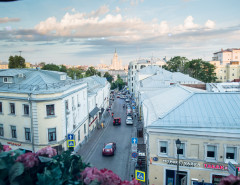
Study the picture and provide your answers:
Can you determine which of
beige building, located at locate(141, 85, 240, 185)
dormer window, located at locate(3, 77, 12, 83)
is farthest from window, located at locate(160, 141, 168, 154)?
dormer window, located at locate(3, 77, 12, 83)

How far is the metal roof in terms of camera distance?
14.2 meters

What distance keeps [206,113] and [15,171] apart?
14.2 meters

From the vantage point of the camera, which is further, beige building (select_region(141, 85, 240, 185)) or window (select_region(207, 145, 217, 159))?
window (select_region(207, 145, 217, 159))

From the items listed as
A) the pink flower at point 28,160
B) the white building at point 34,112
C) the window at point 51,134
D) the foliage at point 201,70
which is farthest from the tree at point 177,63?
the pink flower at point 28,160

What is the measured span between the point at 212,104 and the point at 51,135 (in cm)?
1476

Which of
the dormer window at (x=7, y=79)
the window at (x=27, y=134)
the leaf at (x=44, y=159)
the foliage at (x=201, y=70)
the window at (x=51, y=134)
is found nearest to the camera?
the leaf at (x=44, y=159)

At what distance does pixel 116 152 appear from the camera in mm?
24016

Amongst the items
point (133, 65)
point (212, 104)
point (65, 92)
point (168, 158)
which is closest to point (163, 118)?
point (168, 158)

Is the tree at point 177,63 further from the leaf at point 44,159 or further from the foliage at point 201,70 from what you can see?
the leaf at point 44,159

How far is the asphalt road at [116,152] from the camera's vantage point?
2011 centimetres

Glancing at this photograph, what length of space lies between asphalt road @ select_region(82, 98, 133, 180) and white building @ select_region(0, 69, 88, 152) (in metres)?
4.05

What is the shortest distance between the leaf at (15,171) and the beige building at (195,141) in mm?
11987

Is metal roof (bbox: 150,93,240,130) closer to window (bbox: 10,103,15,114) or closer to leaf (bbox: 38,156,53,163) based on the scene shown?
leaf (bbox: 38,156,53,163)

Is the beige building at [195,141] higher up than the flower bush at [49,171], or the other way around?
the flower bush at [49,171]
